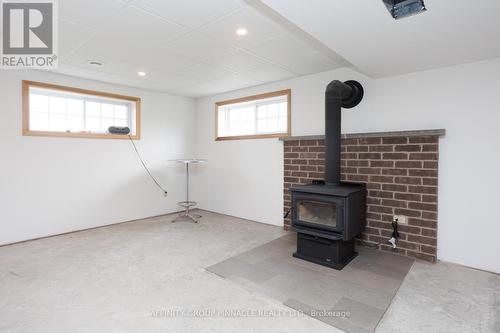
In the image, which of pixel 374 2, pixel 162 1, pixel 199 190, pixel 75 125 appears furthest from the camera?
pixel 199 190

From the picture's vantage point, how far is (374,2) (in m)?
1.62

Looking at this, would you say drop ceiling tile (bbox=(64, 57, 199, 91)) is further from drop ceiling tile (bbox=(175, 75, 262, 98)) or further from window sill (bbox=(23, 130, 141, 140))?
window sill (bbox=(23, 130, 141, 140))

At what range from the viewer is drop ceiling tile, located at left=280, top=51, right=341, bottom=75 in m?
3.03

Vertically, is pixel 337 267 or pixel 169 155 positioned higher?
pixel 169 155

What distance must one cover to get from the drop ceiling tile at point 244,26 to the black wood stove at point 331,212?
37.2 inches

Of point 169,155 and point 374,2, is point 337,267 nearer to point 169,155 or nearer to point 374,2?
point 374,2

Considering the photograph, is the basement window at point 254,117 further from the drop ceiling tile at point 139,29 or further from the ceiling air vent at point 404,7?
the ceiling air vent at point 404,7

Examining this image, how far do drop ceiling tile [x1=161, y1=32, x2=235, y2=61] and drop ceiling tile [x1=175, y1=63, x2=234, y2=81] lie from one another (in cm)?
34

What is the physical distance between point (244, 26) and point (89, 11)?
1.25m

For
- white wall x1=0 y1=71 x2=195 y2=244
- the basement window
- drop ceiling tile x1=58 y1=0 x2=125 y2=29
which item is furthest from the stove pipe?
white wall x1=0 y1=71 x2=195 y2=244

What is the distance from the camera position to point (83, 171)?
395 cm

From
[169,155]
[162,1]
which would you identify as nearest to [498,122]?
[162,1]

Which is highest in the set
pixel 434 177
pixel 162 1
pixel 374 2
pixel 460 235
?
pixel 162 1

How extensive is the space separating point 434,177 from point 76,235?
4.52 meters
